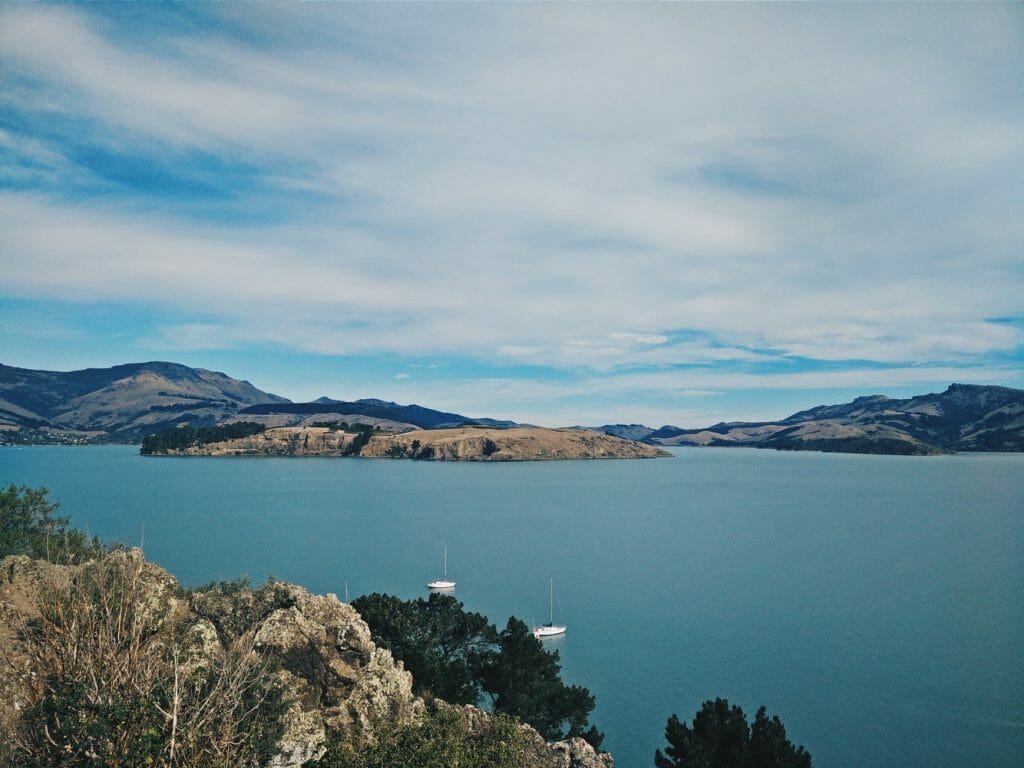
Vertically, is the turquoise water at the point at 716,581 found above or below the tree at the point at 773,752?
below

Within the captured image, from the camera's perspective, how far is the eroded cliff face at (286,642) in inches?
762

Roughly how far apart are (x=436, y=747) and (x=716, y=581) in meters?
67.9

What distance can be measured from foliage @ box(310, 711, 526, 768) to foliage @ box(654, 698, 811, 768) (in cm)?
1195

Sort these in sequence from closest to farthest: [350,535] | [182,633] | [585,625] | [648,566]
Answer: [182,633] < [585,625] < [648,566] < [350,535]

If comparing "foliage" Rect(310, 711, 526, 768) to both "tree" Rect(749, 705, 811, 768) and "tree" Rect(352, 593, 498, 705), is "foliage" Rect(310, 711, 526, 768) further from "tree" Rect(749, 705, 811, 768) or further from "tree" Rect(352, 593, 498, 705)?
"tree" Rect(749, 705, 811, 768)

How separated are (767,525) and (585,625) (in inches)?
2878

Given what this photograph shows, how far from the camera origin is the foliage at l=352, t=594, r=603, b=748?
35.0 m

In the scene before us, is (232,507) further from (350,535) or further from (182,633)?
(182,633)

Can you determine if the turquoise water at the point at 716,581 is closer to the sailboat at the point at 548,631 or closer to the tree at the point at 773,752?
the sailboat at the point at 548,631

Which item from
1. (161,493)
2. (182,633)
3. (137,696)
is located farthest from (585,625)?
(161,493)

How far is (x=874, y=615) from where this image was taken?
65.2 meters

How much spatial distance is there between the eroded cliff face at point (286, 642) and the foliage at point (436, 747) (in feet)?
2.23

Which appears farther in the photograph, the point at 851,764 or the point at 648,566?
the point at 648,566

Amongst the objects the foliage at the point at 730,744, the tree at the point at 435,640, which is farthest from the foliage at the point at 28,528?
the foliage at the point at 730,744
